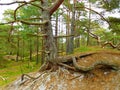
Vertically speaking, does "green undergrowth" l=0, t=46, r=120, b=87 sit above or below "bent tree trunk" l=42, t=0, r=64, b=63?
below

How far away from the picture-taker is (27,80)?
760 cm

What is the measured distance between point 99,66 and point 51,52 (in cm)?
158

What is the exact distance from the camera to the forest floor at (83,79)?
21.0ft

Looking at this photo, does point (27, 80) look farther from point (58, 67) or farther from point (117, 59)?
point (117, 59)

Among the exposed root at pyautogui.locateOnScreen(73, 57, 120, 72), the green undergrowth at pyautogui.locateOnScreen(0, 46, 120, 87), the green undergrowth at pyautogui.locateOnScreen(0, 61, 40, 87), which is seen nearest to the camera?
the exposed root at pyautogui.locateOnScreen(73, 57, 120, 72)

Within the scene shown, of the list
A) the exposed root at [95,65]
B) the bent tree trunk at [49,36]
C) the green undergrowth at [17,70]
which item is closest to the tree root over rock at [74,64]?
the exposed root at [95,65]

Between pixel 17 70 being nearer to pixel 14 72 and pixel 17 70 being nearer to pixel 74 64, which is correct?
pixel 14 72

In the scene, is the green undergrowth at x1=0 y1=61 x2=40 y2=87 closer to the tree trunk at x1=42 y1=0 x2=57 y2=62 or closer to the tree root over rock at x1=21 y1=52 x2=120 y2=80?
the tree root over rock at x1=21 y1=52 x2=120 y2=80

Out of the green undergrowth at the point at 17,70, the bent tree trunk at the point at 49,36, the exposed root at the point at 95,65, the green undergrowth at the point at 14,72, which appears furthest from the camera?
the green undergrowth at the point at 14,72

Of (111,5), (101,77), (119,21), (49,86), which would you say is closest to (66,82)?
(49,86)

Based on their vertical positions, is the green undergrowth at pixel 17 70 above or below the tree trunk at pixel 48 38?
below

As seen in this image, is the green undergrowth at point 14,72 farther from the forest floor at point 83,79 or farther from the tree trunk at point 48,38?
the tree trunk at point 48,38

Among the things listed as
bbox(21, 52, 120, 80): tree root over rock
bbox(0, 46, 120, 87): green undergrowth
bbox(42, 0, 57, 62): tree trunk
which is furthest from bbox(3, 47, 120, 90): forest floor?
bbox(0, 46, 120, 87): green undergrowth

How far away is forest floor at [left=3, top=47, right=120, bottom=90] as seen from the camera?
640cm
